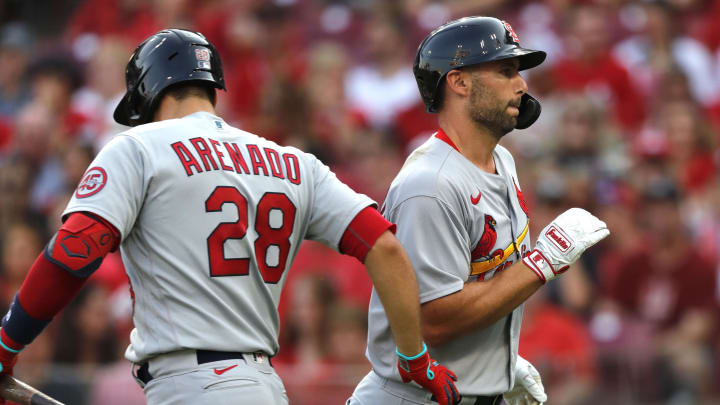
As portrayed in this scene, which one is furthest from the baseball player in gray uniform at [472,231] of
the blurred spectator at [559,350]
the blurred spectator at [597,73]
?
the blurred spectator at [597,73]

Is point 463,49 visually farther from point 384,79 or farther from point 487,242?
point 384,79

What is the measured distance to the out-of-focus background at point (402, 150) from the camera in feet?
24.2

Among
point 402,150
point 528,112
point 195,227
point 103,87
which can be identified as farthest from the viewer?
point 103,87

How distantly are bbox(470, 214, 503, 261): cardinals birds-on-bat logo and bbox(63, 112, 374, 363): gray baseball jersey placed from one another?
0.60 m

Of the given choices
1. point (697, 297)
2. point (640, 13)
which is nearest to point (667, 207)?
point (697, 297)

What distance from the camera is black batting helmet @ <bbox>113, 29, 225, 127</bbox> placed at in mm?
3926

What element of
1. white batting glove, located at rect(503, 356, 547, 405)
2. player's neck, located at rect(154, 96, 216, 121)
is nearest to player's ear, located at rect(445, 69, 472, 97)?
player's neck, located at rect(154, 96, 216, 121)

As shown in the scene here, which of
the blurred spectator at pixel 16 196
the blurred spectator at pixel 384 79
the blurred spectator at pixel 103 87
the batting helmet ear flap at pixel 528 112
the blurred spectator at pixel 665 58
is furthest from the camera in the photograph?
the blurred spectator at pixel 103 87

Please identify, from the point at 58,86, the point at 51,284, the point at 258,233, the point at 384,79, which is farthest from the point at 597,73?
the point at 51,284

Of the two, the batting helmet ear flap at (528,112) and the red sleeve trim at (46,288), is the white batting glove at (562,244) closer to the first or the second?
the batting helmet ear flap at (528,112)

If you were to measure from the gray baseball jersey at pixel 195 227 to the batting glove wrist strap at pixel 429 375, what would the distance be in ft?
1.68

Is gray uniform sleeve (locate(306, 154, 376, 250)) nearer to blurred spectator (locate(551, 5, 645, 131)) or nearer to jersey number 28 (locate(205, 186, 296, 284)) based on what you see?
jersey number 28 (locate(205, 186, 296, 284))

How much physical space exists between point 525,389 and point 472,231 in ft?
2.57

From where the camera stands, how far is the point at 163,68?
3.93 meters
